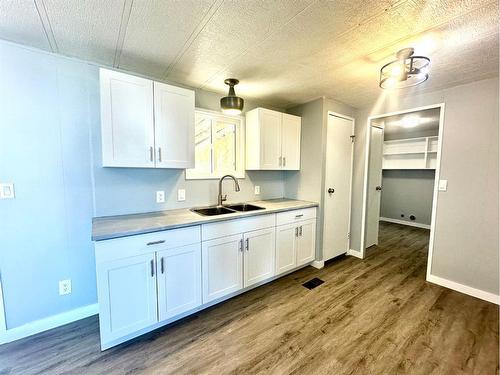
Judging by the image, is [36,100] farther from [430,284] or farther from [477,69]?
[430,284]

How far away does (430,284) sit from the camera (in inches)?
100

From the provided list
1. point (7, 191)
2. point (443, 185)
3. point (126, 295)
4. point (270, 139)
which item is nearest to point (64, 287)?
point (126, 295)

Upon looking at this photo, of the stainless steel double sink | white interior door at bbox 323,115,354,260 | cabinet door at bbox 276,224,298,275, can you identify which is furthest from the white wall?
the stainless steel double sink

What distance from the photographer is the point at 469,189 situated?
2336mm

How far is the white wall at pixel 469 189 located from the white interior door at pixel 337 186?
973mm

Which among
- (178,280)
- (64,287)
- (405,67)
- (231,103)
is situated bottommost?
(64,287)

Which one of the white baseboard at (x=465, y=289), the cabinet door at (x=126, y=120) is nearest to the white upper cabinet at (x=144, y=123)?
the cabinet door at (x=126, y=120)

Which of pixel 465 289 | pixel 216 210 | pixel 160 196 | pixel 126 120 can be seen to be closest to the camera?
pixel 126 120

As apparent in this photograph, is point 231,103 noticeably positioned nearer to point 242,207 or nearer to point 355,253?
point 242,207

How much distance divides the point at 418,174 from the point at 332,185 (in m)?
3.45

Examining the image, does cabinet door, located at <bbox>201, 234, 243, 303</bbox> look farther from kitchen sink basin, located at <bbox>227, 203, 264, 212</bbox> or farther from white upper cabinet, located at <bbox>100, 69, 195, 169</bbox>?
white upper cabinet, located at <bbox>100, 69, 195, 169</bbox>

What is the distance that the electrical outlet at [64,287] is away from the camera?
185cm

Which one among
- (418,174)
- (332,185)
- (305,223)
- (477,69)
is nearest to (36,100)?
(305,223)

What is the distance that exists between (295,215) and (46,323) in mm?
2578
